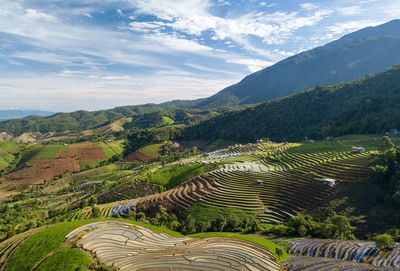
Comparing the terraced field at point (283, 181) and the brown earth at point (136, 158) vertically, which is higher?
the terraced field at point (283, 181)

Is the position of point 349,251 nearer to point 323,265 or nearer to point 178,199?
point 323,265

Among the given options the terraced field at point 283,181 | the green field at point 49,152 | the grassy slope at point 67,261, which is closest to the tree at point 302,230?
the terraced field at point 283,181

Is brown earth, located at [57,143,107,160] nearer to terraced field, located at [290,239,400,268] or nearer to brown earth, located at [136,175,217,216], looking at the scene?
brown earth, located at [136,175,217,216]

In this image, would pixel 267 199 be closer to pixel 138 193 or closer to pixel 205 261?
pixel 205 261

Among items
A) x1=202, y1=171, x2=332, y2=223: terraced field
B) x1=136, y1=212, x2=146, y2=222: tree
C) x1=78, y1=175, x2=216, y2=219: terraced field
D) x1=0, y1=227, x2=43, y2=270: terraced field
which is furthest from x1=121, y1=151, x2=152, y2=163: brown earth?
x1=0, y1=227, x2=43, y2=270: terraced field

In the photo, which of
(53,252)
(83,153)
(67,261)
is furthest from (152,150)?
(67,261)

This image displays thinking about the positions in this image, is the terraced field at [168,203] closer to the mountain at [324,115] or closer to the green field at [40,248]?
the green field at [40,248]
